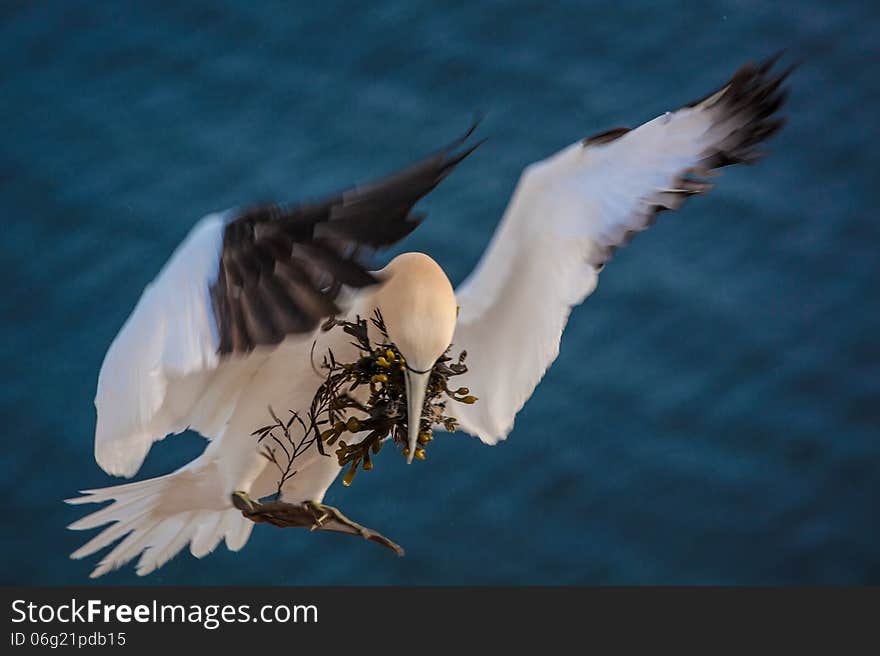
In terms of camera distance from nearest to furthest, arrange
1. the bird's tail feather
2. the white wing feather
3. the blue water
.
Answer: the white wing feather → the bird's tail feather → the blue water

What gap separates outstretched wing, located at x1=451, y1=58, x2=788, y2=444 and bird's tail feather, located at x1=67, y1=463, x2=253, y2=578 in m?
0.40

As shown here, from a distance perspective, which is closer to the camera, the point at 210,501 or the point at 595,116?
the point at 210,501

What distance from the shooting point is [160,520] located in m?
1.56

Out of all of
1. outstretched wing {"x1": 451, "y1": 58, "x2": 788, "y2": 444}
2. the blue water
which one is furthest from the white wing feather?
the blue water

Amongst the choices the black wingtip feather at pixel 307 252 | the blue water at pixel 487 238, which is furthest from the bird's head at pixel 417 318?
the blue water at pixel 487 238

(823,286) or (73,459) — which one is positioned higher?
(823,286)

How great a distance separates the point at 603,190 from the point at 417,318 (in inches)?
11.1

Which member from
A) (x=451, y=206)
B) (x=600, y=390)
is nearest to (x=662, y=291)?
(x=600, y=390)

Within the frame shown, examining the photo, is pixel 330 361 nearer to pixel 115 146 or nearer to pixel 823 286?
pixel 115 146

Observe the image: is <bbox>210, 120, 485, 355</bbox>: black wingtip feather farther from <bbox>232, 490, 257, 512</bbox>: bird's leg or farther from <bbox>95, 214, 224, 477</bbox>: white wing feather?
<bbox>232, 490, 257, 512</bbox>: bird's leg

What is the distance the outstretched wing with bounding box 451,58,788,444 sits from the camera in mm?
1341

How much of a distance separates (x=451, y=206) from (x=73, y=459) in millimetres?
741

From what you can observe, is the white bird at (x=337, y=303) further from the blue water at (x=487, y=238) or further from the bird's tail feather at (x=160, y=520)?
the blue water at (x=487, y=238)

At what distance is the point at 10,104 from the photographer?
212 centimetres
